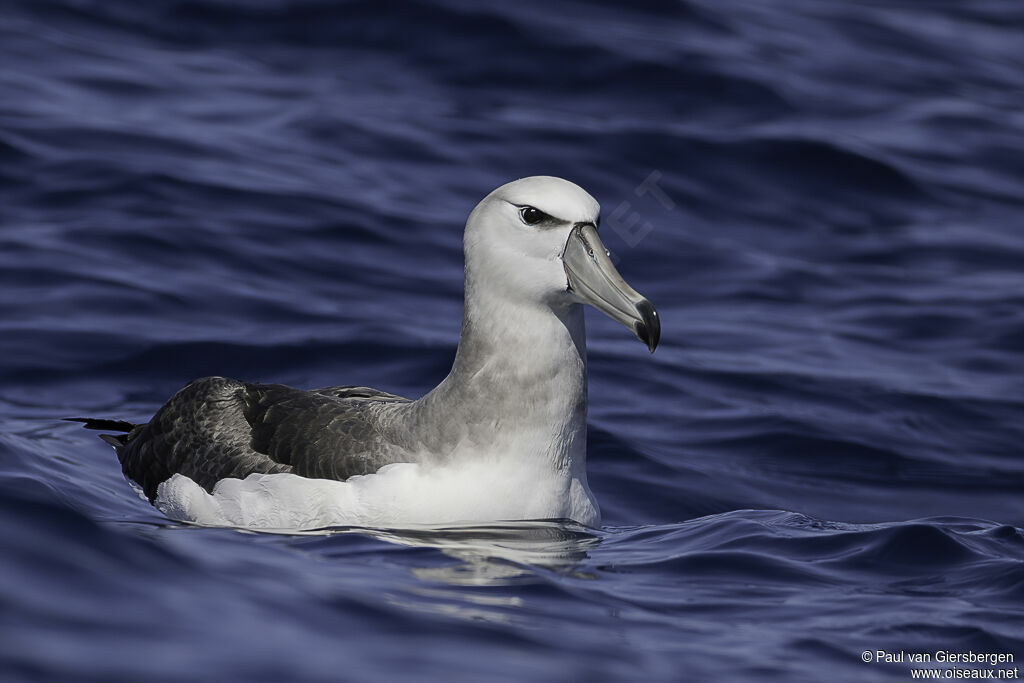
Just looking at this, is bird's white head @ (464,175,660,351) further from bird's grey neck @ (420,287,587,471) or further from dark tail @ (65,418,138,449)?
dark tail @ (65,418,138,449)

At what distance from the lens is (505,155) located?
15156 mm

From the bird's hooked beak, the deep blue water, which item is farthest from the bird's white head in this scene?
the deep blue water

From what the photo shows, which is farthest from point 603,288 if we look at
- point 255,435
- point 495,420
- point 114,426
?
point 114,426

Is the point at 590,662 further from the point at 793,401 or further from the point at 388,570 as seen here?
the point at 793,401

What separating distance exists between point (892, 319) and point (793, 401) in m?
2.36

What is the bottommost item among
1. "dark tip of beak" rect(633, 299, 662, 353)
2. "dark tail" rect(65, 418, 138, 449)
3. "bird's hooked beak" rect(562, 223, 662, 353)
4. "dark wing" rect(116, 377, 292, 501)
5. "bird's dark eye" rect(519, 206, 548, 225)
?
"dark tail" rect(65, 418, 138, 449)

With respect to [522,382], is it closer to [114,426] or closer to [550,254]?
[550,254]

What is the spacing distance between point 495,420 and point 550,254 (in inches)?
29.7

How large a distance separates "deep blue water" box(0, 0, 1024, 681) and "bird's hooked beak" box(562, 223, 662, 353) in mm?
974

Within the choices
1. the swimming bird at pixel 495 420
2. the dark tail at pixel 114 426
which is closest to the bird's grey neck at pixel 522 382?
the swimming bird at pixel 495 420

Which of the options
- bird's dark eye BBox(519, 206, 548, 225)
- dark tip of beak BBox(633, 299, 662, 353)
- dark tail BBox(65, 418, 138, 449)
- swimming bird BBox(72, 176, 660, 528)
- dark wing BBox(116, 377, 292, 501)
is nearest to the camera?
dark tip of beak BBox(633, 299, 662, 353)

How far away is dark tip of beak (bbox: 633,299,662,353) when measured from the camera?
6273mm

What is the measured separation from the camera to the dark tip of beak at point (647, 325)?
6273 mm

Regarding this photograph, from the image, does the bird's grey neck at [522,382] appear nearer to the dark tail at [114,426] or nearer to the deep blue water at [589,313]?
the deep blue water at [589,313]
